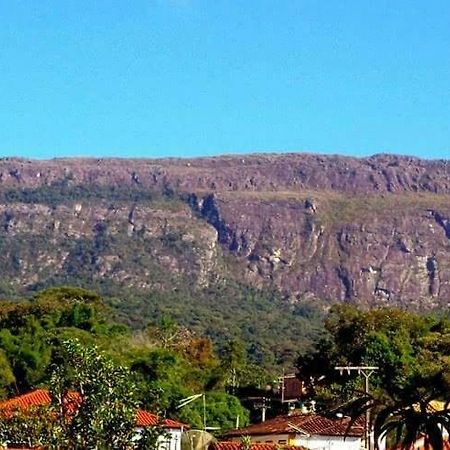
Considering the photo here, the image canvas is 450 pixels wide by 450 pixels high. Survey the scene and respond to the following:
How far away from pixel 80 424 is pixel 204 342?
2361 inches

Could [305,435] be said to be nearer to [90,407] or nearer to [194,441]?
[194,441]

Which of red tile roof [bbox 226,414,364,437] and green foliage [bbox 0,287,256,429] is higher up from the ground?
green foliage [bbox 0,287,256,429]

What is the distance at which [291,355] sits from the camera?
11569 cm

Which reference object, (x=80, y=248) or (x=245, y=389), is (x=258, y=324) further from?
(x=245, y=389)

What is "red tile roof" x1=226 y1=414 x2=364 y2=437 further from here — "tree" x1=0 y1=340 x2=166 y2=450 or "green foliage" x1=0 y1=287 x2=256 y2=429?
"tree" x1=0 y1=340 x2=166 y2=450

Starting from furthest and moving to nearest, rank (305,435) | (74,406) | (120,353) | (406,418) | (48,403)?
(120,353) < (305,435) < (48,403) < (74,406) < (406,418)

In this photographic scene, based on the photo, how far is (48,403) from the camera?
68.7ft

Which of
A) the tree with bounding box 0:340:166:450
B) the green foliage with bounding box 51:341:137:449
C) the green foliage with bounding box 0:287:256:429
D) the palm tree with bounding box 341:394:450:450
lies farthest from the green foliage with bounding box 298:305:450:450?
the palm tree with bounding box 341:394:450:450

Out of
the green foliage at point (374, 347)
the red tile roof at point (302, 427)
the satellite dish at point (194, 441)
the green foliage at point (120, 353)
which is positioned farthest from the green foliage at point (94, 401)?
the green foliage at point (374, 347)

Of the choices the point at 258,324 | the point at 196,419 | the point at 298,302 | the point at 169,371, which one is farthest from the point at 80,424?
the point at 298,302

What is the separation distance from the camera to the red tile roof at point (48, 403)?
742 inches

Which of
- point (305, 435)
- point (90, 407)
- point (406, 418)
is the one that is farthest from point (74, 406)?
point (305, 435)

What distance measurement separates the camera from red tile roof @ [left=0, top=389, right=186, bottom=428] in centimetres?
1884

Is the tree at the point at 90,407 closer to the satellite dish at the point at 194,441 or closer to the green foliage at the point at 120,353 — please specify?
the satellite dish at the point at 194,441
